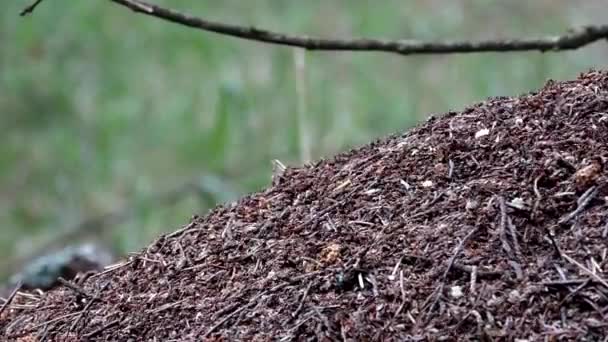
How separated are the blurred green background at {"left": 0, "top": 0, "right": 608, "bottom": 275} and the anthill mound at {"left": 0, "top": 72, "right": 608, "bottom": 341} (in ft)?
18.4

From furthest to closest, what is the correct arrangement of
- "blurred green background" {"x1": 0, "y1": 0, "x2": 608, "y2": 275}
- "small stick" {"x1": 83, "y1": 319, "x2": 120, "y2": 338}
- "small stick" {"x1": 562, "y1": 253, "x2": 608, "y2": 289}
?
"blurred green background" {"x1": 0, "y1": 0, "x2": 608, "y2": 275} → "small stick" {"x1": 83, "y1": 319, "x2": 120, "y2": 338} → "small stick" {"x1": 562, "y1": 253, "x2": 608, "y2": 289}

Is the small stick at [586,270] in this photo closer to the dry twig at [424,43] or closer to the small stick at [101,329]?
the dry twig at [424,43]

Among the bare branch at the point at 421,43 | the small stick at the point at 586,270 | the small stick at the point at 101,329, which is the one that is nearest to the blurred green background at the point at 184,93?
the small stick at the point at 101,329

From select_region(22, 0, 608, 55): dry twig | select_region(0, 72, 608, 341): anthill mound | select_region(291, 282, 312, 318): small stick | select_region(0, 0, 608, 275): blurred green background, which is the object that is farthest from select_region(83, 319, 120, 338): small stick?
select_region(0, 0, 608, 275): blurred green background

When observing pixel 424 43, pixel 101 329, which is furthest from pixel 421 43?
pixel 101 329

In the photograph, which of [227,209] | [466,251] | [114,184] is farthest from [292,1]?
[466,251]

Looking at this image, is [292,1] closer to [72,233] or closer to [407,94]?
[407,94]

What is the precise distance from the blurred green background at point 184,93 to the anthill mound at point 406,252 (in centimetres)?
561

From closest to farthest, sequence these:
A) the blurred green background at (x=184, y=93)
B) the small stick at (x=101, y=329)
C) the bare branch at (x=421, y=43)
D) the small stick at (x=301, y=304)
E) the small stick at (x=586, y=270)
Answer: the bare branch at (x=421, y=43)
the small stick at (x=586, y=270)
the small stick at (x=301, y=304)
the small stick at (x=101, y=329)
the blurred green background at (x=184, y=93)

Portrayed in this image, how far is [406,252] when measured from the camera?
216cm

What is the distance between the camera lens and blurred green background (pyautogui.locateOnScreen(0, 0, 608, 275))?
8.60 meters

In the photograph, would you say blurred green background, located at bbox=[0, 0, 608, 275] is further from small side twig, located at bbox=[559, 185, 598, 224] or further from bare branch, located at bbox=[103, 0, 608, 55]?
bare branch, located at bbox=[103, 0, 608, 55]

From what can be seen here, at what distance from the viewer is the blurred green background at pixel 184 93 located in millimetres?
8602

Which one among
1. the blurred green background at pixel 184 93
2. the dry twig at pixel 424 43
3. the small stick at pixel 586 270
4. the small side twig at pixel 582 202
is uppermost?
the blurred green background at pixel 184 93
